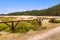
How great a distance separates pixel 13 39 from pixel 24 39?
91 cm

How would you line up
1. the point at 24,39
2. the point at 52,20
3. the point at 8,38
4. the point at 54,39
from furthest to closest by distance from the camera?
the point at 52,20 < the point at 8,38 < the point at 24,39 < the point at 54,39

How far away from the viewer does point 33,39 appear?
529 inches

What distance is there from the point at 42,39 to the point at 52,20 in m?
29.1

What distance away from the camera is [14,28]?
19016 millimetres

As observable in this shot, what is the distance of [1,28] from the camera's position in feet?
70.2

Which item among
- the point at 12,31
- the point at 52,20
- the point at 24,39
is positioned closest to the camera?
the point at 24,39

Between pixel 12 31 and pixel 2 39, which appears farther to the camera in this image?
pixel 12 31

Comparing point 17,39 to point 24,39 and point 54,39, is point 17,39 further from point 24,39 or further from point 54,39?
point 54,39

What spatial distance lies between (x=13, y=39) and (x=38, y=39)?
7.06ft

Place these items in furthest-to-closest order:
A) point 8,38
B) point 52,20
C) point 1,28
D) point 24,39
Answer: point 52,20
point 1,28
point 8,38
point 24,39

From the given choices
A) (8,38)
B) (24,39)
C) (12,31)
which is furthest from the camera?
(12,31)

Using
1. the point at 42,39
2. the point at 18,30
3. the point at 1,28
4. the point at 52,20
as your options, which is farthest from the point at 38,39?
the point at 52,20

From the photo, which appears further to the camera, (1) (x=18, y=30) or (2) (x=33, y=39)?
(1) (x=18, y=30)

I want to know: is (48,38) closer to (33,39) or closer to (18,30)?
(33,39)
